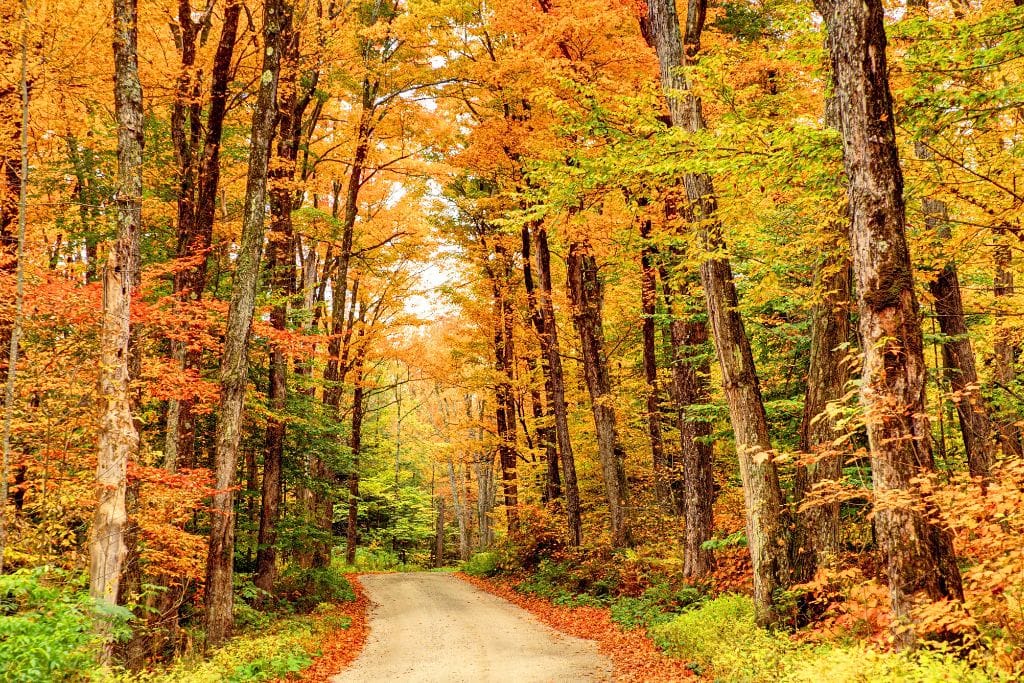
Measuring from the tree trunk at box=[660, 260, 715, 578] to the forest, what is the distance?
8cm

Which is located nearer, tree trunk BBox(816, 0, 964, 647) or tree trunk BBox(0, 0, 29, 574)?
tree trunk BBox(816, 0, 964, 647)

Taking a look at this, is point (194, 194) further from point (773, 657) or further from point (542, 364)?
point (773, 657)

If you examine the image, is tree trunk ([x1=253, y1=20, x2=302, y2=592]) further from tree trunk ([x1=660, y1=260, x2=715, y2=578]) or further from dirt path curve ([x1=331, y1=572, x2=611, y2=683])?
tree trunk ([x1=660, y1=260, x2=715, y2=578])

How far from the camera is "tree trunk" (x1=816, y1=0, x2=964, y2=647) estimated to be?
17.4 ft

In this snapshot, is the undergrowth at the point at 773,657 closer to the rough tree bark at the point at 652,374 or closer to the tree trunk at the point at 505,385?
the rough tree bark at the point at 652,374

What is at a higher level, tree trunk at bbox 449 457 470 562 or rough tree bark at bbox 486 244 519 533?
rough tree bark at bbox 486 244 519 533

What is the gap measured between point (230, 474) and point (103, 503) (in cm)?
211

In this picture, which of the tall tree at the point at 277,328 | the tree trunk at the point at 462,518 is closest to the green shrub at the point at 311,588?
the tall tree at the point at 277,328

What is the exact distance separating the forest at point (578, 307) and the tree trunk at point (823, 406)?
0.05m

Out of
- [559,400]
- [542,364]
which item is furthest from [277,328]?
[542,364]

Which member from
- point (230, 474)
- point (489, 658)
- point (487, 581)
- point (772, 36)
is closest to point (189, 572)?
point (230, 474)

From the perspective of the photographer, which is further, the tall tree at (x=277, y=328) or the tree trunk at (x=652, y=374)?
the tree trunk at (x=652, y=374)

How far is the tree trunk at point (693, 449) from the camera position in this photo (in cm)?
1144

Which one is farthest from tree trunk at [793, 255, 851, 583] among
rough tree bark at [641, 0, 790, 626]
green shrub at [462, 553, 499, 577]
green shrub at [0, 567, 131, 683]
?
green shrub at [462, 553, 499, 577]
